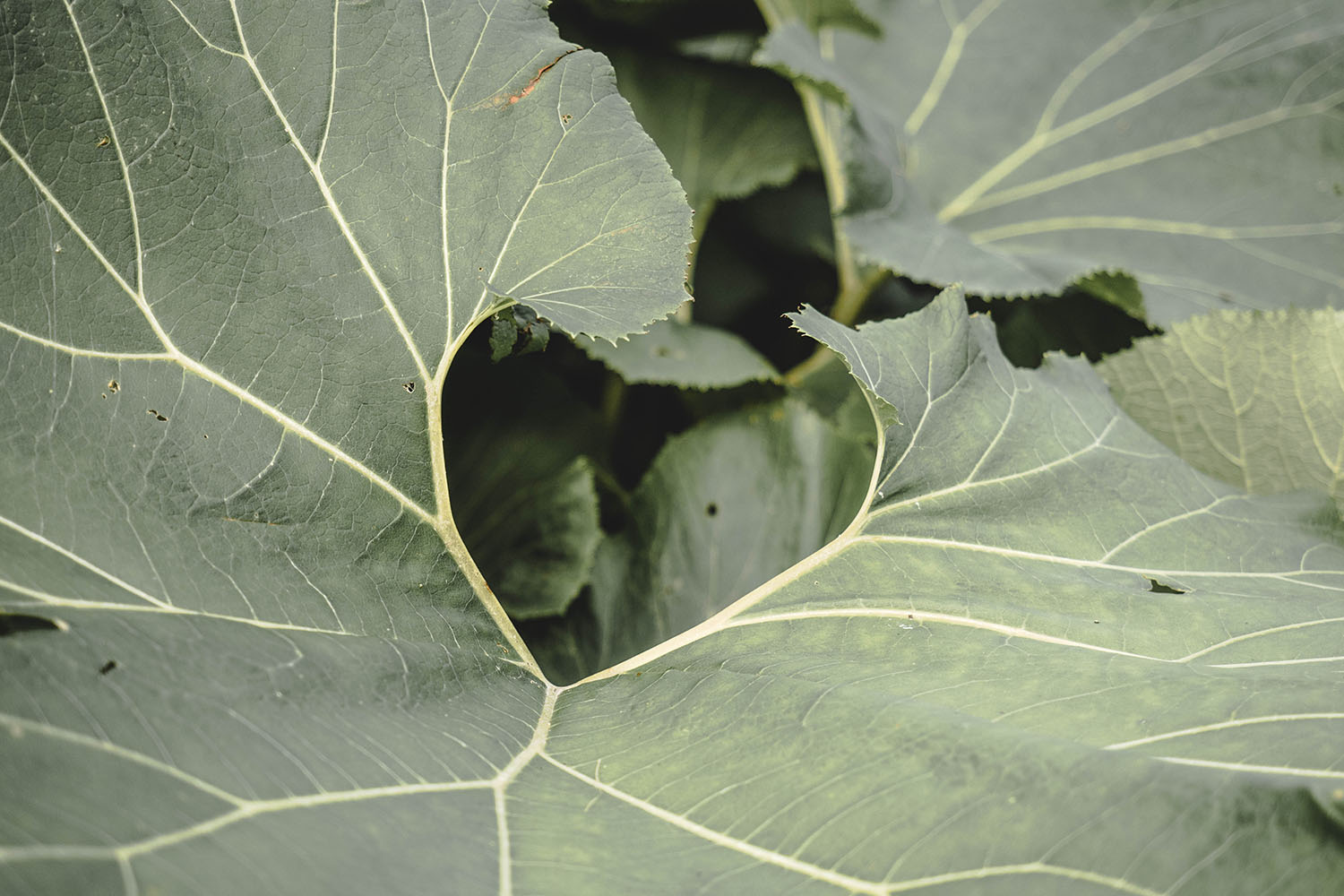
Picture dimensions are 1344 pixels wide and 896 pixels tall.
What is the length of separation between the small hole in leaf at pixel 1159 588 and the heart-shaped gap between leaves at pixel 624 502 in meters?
0.32

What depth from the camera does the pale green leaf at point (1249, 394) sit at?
1115 mm

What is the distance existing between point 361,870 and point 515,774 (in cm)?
16

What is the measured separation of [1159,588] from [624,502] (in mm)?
633

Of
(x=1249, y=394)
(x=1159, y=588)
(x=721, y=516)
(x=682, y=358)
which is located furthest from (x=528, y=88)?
(x=1249, y=394)

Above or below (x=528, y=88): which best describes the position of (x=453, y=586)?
below

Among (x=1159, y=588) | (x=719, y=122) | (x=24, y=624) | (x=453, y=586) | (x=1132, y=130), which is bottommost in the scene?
(x=1159, y=588)

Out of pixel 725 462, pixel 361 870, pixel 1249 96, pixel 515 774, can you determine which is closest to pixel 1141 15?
pixel 1249 96

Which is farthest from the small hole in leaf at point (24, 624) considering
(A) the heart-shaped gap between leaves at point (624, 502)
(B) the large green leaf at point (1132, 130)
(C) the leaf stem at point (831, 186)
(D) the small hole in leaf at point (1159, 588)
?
(B) the large green leaf at point (1132, 130)

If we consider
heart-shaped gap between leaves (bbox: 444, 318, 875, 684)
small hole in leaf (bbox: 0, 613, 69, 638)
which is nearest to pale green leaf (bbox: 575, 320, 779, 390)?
heart-shaped gap between leaves (bbox: 444, 318, 875, 684)

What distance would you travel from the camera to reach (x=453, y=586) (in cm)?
83

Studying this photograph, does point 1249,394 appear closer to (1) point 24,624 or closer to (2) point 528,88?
(2) point 528,88

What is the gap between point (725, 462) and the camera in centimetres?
122

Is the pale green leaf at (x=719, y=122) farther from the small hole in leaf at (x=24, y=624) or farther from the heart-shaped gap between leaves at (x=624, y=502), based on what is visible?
the small hole in leaf at (x=24, y=624)

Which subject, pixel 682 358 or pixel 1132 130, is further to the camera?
pixel 1132 130
